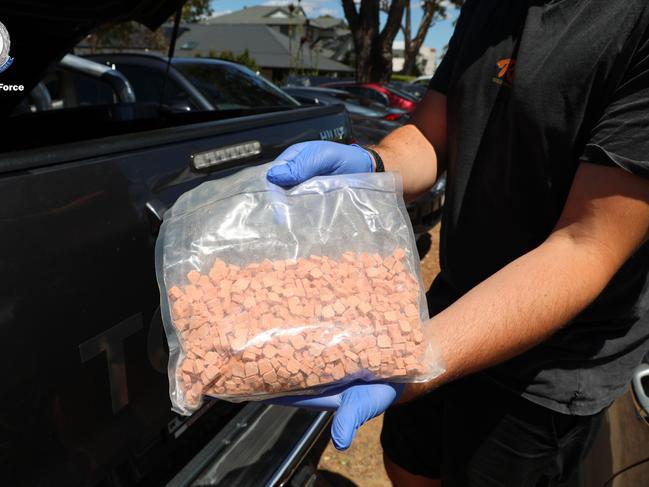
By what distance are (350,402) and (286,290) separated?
0.85ft

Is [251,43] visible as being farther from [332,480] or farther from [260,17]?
[332,480]

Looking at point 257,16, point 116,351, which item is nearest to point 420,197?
point 116,351

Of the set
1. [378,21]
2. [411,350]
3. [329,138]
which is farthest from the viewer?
A: [378,21]

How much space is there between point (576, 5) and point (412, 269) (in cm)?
72

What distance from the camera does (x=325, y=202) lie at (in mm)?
1253

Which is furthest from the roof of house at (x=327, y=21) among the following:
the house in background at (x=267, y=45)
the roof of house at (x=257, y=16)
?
the house in background at (x=267, y=45)

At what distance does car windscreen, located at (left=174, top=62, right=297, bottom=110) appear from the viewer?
15.5 ft

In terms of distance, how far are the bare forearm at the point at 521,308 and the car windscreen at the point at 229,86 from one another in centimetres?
378

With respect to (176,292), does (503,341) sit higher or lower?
lower

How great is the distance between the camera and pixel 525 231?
4.49ft

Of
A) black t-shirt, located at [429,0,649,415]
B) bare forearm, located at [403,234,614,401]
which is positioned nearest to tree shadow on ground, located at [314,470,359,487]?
black t-shirt, located at [429,0,649,415]

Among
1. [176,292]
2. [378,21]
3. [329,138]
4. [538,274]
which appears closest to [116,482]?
[176,292]

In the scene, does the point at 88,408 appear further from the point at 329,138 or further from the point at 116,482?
the point at 329,138

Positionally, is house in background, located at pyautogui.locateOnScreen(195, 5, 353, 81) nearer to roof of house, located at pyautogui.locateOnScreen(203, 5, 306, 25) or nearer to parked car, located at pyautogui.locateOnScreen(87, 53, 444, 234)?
roof of house, located at pyautogui.locateOnScreen(203, 5, 306, 25)
